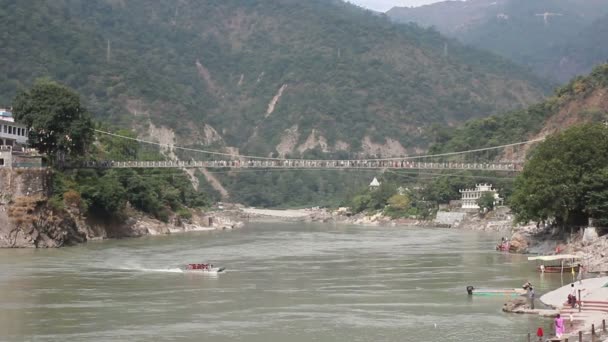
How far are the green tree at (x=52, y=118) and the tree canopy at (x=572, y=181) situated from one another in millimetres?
35532

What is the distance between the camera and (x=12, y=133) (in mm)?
75375

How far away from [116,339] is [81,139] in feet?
157

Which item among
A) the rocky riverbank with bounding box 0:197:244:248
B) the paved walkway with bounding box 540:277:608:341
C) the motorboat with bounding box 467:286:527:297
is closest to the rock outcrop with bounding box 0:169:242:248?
the rocky riverbank with bounding box 0:197:244:248

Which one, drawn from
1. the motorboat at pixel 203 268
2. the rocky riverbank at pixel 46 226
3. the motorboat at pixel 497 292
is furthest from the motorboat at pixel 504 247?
the rocky riverbank at pixel 46 226

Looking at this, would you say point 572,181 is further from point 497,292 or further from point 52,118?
point 52,118

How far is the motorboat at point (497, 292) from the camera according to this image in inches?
1564

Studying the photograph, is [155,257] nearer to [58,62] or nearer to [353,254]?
[353,254]

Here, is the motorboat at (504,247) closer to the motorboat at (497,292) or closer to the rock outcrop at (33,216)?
the motorboat at (497,292)

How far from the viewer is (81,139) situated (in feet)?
253

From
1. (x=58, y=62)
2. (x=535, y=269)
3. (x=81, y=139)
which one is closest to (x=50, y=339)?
(x=535, y=269)

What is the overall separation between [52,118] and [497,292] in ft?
146

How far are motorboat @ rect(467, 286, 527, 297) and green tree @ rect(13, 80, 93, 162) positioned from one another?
4329 cm

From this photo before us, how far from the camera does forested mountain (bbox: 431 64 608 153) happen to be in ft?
376

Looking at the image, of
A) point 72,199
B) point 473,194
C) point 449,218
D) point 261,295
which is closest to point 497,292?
point 261,295
